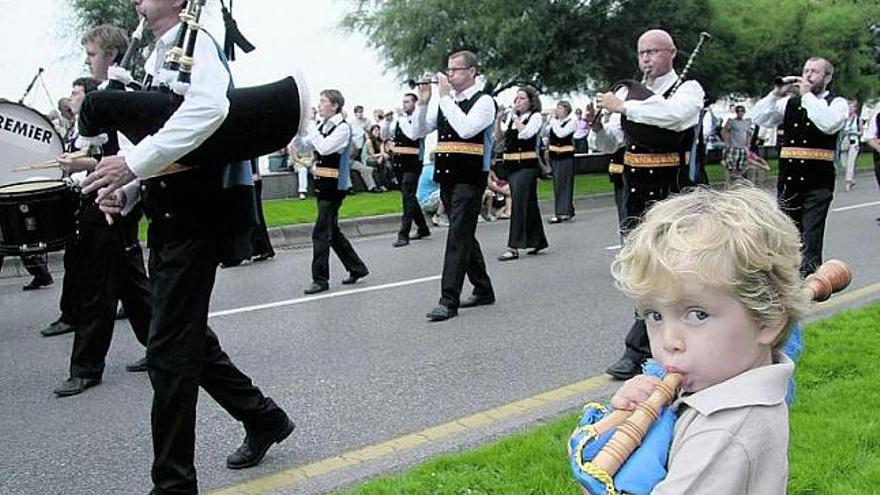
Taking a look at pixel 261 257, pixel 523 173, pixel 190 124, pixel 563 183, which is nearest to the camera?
pixel 190 124

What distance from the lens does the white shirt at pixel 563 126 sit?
16328mm

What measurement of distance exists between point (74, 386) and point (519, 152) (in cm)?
699

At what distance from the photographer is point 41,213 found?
261 inches

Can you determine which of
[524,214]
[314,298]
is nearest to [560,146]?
[524,214]

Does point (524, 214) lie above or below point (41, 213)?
below

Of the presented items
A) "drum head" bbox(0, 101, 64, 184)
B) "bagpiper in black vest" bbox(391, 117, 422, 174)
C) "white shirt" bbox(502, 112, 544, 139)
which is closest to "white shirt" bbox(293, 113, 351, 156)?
"drum head" bbox(0, 101, 64, 184)

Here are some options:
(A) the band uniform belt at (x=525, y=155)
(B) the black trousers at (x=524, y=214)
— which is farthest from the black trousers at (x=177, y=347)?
(A) the band uniform belt at (x=525, y=155)

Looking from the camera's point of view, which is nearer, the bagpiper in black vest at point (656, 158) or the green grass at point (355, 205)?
the bagpiper in black vest at point (656, 158)

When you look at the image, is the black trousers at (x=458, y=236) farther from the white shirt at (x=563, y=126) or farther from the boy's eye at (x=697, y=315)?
the white shirt at (x=563, y=126)

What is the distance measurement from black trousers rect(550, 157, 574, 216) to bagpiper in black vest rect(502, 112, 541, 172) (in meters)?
3.84

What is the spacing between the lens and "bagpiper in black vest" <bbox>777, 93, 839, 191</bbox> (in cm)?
794

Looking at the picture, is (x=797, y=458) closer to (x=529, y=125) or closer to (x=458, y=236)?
(x=458, y=236)

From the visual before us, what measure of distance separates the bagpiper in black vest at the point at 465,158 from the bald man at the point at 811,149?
238cm

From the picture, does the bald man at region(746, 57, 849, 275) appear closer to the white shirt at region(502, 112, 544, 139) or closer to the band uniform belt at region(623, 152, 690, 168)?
the band uniform belt at region(623, 152, 690, 168)
